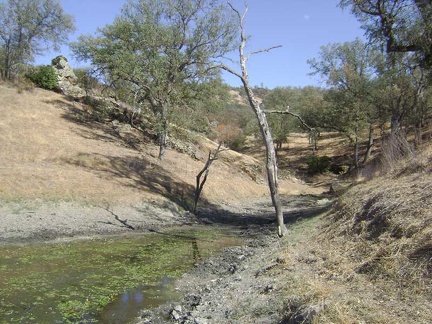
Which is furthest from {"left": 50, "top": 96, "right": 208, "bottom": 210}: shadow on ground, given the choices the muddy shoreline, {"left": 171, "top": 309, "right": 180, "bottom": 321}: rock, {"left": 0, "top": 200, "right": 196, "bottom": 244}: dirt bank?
{"left": 171, "top": 309, "right": 180, "bottom": 321}: rock

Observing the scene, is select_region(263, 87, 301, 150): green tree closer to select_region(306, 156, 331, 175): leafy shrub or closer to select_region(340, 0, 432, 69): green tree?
select_region(306, 156, 331, 175): leafy shrub

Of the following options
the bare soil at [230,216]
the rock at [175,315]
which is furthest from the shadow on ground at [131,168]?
the rock at [175,315]

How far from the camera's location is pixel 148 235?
59.7ft

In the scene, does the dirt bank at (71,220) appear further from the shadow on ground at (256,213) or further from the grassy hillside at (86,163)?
the shadow on ground at (256,213)

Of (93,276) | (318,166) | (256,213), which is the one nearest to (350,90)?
(318,166)

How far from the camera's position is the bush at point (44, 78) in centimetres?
3813

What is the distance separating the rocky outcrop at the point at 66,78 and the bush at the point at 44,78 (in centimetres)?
89

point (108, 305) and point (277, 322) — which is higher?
point (277, 322)

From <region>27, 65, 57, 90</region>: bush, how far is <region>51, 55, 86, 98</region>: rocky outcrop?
2.91ft

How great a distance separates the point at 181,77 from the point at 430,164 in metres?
21.3

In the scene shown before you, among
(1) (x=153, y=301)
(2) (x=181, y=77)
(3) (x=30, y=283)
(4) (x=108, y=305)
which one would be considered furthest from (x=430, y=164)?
(2) (x=181, y=77)

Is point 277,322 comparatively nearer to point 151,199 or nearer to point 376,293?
point 376,293

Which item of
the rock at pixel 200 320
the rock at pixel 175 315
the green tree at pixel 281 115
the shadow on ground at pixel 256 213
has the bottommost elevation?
the shadow on ground at pixel 256 213

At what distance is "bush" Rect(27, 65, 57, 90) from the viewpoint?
3813 centimetres
